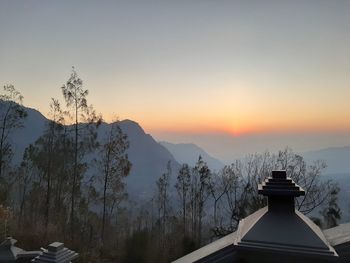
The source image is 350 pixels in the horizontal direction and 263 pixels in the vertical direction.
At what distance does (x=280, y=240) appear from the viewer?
1763 millimetres

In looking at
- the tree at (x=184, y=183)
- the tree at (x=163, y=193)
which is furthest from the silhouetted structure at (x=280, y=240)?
the tree at (x=163, y=193)

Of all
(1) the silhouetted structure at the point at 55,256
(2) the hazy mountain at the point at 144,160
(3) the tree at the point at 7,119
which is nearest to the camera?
(1) the silhouetted structure at the point at 55,256

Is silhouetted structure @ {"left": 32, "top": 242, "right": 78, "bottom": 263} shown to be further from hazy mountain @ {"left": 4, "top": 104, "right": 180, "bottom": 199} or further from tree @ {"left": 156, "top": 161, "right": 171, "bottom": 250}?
hazy mountain @ {"left": 4, "top": 104, "right": 180, "bottom": 199}

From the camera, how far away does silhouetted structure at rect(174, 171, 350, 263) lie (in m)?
1.68

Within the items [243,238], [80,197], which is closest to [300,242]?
[243,238]

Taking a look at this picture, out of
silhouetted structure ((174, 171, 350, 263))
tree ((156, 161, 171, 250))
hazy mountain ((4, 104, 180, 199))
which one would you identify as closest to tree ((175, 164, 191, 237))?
tree ((156, 161, 171, 250))

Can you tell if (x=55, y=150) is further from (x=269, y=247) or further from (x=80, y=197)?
(x=269, y=247)

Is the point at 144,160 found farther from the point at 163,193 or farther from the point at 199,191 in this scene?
the point at 199,191

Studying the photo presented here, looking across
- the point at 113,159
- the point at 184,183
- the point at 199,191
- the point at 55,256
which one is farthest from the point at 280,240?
the point at 184,183

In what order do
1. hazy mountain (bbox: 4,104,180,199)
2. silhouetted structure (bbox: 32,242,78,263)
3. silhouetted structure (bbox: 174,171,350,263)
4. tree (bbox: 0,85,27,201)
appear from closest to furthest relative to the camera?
silhouetted structure (bbox: 174,171,350,263), silhouetted structure (bbox: 32,242,78,263), tree (bbox: 0,85,27,201), hazy mountain (bbox: 4,104,180,199)

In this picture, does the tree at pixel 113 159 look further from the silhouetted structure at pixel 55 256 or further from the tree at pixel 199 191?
the silhouetted structure at pixel 55 256

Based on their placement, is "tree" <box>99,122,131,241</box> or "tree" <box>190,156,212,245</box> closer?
"tree" <box>99,122,131,241</box>

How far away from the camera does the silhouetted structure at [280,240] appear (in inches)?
66.3

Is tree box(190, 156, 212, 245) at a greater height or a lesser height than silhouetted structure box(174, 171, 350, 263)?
lesser
